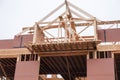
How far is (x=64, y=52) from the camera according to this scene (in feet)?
75.5

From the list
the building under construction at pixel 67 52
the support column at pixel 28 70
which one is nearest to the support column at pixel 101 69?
the building under construction at pixel 67 52

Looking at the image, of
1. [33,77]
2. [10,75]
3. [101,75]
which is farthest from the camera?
[10,75]

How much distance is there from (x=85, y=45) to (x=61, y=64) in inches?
237

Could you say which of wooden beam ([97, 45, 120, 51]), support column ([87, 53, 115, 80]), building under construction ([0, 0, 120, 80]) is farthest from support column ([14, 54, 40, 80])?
wooden beam ([97, 45, 120, 51])

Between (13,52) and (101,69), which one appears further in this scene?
(13,52)

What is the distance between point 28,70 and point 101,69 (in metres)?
6.66

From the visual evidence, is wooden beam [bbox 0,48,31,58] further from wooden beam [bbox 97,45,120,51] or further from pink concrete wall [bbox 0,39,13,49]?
wooden beam [bbox 97,45,120,51]

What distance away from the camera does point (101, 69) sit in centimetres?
2133

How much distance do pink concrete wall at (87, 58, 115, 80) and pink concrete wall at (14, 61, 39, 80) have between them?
4.86m

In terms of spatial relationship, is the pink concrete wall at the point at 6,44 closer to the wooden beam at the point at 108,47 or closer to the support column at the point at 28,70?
the support column at the point at 28,70

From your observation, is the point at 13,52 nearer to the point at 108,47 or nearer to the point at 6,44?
the point at 6,44

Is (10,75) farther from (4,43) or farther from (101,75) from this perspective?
(101,75)

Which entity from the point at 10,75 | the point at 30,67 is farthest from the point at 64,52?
the point at 10,75

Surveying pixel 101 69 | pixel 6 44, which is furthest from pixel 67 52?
pixel 6 44
